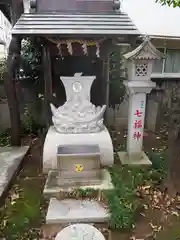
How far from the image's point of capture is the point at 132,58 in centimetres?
520

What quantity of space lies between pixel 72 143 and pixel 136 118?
148 centimetres

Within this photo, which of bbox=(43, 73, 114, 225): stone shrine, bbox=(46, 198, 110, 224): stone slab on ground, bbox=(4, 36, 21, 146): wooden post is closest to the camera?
bbox=(46, 198, 110, 224): stone slab on ground

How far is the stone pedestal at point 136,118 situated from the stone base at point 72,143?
45 centimetres

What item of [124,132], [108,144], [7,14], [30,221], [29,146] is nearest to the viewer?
[30,221]

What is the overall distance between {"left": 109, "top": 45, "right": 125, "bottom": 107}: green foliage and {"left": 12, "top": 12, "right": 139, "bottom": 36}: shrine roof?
86.4 inches

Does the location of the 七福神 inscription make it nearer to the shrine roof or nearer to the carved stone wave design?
the carved stone wave design

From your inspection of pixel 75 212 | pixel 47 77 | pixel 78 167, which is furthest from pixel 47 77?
pixel 75 212

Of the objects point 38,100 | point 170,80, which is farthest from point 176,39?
point 38,100

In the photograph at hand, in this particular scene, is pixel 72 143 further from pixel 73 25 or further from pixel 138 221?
pixel 73 25

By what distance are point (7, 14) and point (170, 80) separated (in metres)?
6.34

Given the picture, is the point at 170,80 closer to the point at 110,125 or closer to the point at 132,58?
the point at 110,125

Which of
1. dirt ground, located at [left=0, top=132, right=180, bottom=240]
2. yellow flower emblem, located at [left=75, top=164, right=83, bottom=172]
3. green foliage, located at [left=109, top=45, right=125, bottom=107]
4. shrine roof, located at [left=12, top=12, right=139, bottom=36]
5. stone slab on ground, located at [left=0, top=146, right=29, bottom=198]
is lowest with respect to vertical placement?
dirt ground, located at [left=0, top=132, right=180, bottom=240]

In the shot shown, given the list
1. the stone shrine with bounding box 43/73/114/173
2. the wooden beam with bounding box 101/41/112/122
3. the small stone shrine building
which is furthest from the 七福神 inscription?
the wooden beam with bounding box 101/41/112/122

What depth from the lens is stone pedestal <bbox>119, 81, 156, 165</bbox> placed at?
5383 millimetres
